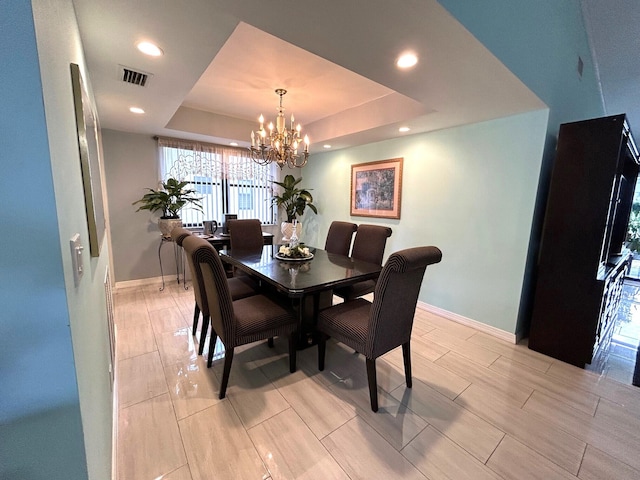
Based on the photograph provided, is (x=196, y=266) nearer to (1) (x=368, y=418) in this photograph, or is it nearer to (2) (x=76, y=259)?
(2) (x=76, y=259)

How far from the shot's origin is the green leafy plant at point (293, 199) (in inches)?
187

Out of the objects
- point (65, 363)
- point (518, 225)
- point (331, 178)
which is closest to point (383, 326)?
point (65, 363)

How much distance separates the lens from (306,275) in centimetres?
205

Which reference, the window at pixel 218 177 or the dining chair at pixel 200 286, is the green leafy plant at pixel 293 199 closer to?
the window at pixel 218 177

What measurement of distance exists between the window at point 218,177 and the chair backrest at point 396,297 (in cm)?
356

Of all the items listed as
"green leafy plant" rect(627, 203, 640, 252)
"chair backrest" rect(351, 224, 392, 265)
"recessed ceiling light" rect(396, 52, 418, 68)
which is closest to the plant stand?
"chair backrest" rect(351, 224, 392, 265)

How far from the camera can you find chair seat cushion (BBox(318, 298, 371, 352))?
1.73m

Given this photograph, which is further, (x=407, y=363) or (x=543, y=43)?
(x=543, y=43)

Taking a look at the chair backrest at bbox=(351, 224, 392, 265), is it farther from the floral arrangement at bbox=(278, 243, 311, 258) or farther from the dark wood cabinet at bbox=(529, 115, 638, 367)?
the dark wood cabinet at bbox=(529, 115, 638, 367)

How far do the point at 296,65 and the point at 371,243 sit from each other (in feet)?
6.08

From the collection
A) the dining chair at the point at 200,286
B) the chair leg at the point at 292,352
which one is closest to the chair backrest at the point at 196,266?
the dining chair at the point at 200,286

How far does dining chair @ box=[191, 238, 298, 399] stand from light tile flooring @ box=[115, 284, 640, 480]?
0.81ft

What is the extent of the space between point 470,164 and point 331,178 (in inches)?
89.6

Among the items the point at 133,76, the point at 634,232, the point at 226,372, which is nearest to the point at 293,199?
the point at 133,76
